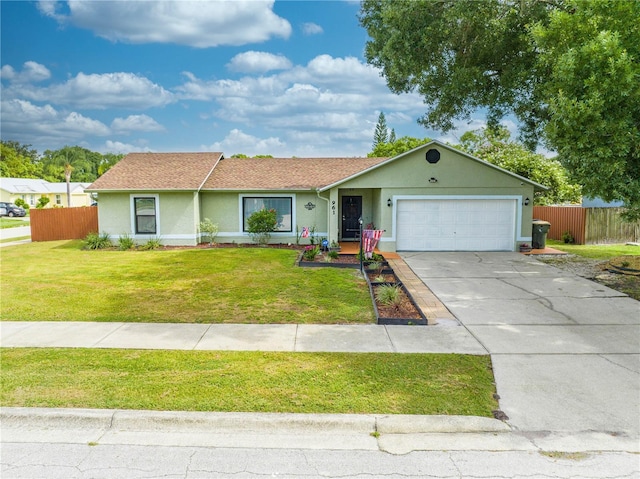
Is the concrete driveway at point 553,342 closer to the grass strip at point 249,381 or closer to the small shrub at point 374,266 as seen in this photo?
the grass strip at point 249,381

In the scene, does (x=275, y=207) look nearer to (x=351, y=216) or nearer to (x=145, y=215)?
(x=351, y=216)

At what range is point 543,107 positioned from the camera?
14289 mm

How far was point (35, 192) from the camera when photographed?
54.2 m

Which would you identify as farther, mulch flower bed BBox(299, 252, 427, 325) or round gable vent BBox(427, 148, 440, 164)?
round gable vent BBox(427, 148, 440, 164)

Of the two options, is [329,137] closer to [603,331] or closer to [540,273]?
[540,273]

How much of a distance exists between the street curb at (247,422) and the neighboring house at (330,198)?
1250 cm

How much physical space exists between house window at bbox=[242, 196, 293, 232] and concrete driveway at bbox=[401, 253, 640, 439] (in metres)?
7.73

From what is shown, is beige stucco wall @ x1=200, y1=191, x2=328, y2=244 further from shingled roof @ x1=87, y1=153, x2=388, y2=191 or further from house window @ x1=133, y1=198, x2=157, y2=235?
house window @ x1=133, y1=198, x2=157, y2=235

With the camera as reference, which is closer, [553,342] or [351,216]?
[553,342]

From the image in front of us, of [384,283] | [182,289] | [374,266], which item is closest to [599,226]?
[374,266]

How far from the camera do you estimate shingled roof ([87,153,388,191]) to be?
1864cm

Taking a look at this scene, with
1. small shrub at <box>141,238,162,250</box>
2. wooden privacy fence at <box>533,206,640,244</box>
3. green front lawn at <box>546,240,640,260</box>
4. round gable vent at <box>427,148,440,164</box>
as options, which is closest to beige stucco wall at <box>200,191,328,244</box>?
small shrub at <box>141,238,162,250</box>

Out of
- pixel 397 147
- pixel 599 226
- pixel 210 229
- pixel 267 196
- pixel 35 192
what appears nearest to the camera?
pixel 210 229

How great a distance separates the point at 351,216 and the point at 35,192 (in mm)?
50857
